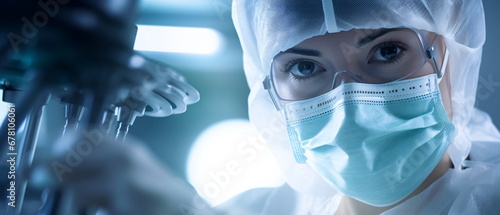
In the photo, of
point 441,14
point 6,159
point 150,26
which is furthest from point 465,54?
point 6,159

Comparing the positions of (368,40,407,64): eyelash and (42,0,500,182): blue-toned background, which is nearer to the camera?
(368,40,407,64): eyelash

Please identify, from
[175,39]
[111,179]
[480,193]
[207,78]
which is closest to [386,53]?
[480,193]

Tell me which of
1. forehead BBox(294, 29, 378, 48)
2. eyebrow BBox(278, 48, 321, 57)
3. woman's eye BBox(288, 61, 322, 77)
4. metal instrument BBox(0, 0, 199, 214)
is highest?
forehead BBox(294, 29, 378, 48)

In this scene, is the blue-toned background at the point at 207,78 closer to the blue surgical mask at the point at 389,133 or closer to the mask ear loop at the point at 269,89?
the mask ear loop at the point at 269,89

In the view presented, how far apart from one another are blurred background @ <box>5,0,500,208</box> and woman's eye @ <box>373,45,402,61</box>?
1.69 feet

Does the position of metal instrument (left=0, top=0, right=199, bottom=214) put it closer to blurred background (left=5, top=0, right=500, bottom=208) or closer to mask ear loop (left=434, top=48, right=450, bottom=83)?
blurred background (left=5, top=0, right=500, bottom=208)

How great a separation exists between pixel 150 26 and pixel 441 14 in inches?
28.9

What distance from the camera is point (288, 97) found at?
3.77 ft

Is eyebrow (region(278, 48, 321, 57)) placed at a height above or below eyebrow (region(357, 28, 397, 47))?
below

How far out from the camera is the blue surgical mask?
974 millimetres

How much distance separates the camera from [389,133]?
0.98m

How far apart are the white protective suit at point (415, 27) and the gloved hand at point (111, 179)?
2.01 feet

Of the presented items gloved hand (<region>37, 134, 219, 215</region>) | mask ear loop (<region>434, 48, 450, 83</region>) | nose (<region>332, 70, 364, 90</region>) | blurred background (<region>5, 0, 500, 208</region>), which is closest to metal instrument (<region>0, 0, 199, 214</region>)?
gloved hand (<region>37, 134, 219, 215</region>)

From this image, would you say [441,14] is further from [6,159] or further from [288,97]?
[6,159]
